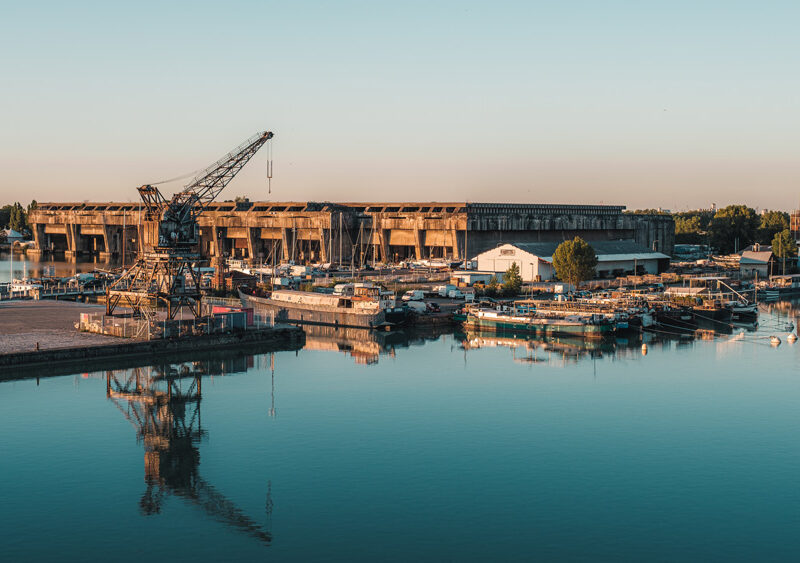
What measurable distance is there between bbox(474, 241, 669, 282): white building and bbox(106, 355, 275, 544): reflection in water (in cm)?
3148

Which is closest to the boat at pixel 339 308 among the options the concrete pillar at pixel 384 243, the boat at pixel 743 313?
the boat at pixel 743 313

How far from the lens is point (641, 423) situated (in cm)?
2503

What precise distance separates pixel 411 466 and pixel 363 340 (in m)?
20.8

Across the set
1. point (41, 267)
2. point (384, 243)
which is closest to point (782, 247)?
point (384, 243)

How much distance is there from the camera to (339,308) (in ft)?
150

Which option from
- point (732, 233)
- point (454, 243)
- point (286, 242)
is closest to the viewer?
point (454, 243)

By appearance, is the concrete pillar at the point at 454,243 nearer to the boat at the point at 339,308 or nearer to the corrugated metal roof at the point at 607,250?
the corrugated metal roof at the point at 607,250

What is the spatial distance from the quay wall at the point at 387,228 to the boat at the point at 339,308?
26.7m

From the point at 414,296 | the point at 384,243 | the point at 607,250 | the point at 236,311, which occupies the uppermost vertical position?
the point at 384,243

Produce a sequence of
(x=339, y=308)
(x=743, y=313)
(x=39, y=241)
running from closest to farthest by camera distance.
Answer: (x=339, y=308)
(x=743, y=313)
(x=39, y=241)

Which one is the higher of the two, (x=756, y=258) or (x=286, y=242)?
(x=286, y=242)

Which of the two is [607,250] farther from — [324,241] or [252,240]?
[252,240]

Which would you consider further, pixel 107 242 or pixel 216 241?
pixel 107 242

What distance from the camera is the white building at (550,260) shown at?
63281 mm
